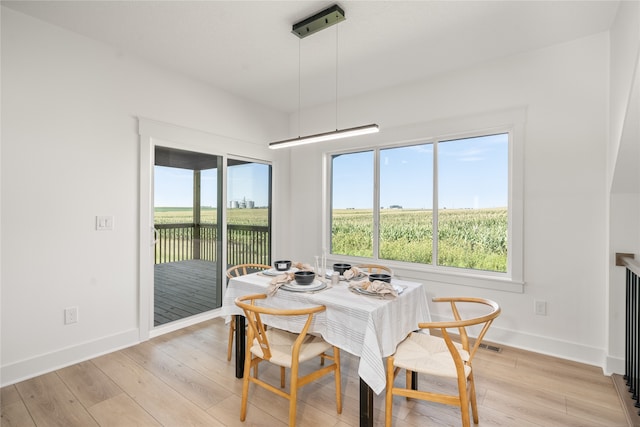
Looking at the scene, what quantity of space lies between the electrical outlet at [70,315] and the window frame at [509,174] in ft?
9.63

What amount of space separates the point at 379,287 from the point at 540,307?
6.41 feet

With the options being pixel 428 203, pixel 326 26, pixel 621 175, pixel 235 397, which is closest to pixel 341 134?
pixel 326 26

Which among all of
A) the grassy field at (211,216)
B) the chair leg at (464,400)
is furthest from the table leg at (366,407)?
the grassy field at (211,216)

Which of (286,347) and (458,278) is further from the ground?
(458,278)

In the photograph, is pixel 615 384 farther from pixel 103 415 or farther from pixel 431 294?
pixel 103 415

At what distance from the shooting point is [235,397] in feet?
7.15

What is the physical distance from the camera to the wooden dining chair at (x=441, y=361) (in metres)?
1.60

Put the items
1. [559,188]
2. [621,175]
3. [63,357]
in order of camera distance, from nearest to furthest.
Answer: [621,175] → [63,357] → [559,188]

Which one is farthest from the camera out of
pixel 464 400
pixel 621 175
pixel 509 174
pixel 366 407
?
pixel 509 174

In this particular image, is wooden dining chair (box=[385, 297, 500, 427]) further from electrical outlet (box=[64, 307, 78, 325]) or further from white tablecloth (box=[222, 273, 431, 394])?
electrical outlet (box=[64, 307, 78, 325])

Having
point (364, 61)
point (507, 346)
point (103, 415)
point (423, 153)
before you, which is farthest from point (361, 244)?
point (103, 415)

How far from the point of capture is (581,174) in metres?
2.74

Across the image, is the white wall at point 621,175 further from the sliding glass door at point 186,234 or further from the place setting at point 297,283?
the sliding glass door at point 186,234

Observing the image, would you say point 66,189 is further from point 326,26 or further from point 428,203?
point 428,203
